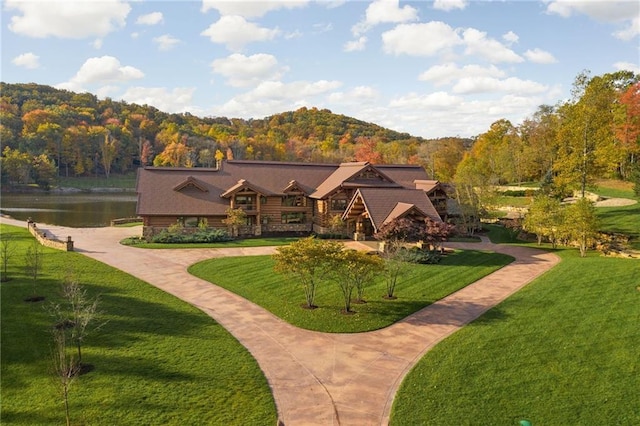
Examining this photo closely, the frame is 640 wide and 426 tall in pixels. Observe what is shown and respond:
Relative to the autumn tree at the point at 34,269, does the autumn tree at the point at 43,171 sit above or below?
above

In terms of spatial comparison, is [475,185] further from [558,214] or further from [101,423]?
[101,423]

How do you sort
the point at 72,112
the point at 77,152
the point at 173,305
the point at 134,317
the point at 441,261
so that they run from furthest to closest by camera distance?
the point at 72,112, the point at 77,152, the point at 441,261, the point at 173,305, the point at 134,317

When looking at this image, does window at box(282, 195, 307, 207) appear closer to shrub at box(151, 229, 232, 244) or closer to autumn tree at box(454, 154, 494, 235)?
shrub at box(151, 229, 232, 244)

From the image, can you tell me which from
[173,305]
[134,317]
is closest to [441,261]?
[173,305]

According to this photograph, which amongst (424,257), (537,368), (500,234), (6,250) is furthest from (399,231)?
(6,250)

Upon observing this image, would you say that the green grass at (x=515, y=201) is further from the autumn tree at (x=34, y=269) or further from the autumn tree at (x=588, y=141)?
the autumn tree at (x=34, y=269)

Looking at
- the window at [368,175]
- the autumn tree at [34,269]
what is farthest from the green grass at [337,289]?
the window at [368,175]

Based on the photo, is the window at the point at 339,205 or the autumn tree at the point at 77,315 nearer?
the autumn tree at the point at 77,315
